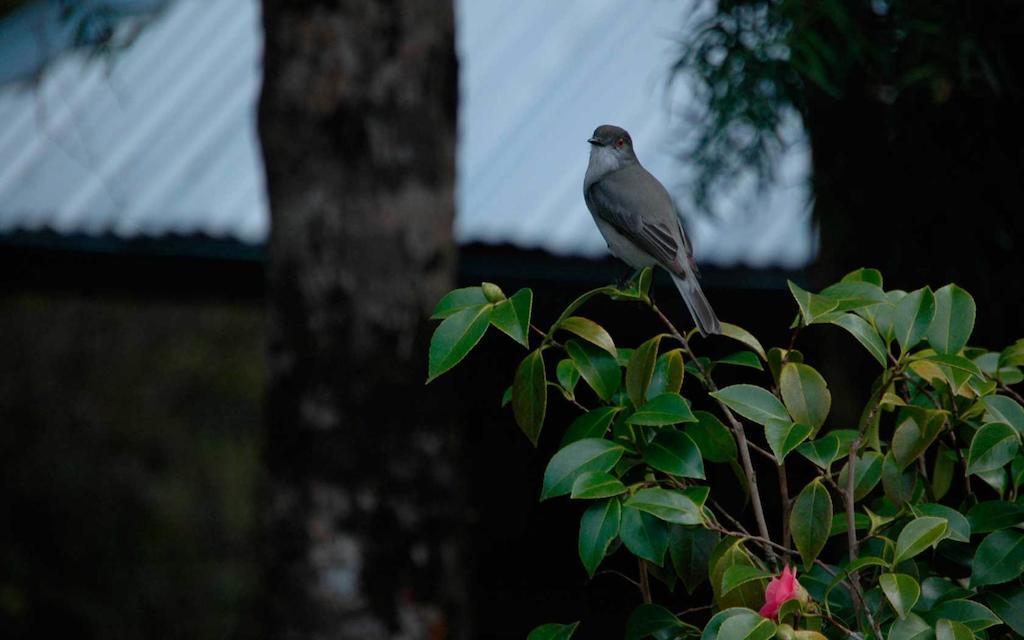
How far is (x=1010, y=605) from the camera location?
1.41 meters

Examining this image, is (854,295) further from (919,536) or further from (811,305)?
(919,536)

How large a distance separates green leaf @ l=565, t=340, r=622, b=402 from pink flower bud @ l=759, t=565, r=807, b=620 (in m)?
0.30

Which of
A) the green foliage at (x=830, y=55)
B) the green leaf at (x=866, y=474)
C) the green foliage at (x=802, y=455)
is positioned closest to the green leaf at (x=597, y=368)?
the green foliage at (x=802, y=455)

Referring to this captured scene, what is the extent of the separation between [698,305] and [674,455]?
23.3 inches

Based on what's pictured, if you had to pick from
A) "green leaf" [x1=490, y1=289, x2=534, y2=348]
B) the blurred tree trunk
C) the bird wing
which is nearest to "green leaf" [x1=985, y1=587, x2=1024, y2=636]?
"green leaf" [x1=490, y1=289, x2=534, y2=348]

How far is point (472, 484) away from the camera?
4.11 m

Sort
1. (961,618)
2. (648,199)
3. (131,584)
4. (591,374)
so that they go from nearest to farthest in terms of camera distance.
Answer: (961,618), (591,374), (648,199), (131,584)

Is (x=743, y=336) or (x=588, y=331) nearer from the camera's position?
(x=588, y=331)

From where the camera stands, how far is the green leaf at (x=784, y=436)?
1.33m

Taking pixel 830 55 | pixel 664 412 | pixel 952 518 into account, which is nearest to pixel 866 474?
pixel 952 518

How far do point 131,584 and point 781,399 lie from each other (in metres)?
6.41

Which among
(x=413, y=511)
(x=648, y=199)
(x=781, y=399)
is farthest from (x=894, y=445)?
(x=413, y=511)

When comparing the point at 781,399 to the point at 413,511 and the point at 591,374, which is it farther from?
the point at 413,511

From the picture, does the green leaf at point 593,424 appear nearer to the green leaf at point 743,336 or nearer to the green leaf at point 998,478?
the green leaf at point 743,336
